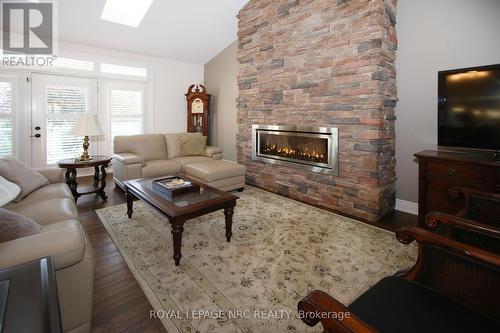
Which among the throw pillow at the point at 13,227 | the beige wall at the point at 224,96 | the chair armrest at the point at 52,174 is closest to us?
the throw pillow at the point at 13,227

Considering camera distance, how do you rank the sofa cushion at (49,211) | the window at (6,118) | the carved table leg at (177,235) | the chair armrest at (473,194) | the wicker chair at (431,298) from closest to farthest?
the wicker chair at (431,298), the chair armrest at (473,194), the sofa cushion at (49,211), the carved table leg at (177,235), the window at (6,118)

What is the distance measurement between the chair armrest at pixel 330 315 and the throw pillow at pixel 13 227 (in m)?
1.46

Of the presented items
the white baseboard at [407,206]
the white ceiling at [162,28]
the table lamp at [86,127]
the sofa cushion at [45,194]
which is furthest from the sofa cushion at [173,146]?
the white baseboard at [407,206]

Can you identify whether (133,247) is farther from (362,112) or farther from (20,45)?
(20,45)

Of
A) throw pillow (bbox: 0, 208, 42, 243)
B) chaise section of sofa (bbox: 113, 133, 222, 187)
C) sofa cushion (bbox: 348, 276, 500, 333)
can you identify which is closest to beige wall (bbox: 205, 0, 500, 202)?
sofa cushion (bbox: 348, 276, 500, 333)

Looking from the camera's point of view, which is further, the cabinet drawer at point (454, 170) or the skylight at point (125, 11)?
the skylight at point (125, 11)

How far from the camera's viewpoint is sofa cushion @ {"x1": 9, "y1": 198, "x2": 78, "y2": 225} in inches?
75.5

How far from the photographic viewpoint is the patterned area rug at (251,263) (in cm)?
162

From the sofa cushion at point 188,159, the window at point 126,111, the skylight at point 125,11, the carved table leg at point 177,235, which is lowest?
the carved table leg at point 177,235

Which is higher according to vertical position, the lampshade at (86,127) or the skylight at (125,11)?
the skylight at (125,11)

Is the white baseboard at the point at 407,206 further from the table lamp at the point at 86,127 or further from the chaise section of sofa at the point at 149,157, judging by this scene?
the table lamp at the point at 86,127

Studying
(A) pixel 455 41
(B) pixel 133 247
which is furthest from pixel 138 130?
(A) pixel 455 41

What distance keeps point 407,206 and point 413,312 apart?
2.68 m

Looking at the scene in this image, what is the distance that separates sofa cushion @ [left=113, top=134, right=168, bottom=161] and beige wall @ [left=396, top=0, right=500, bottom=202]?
3.75 meters
